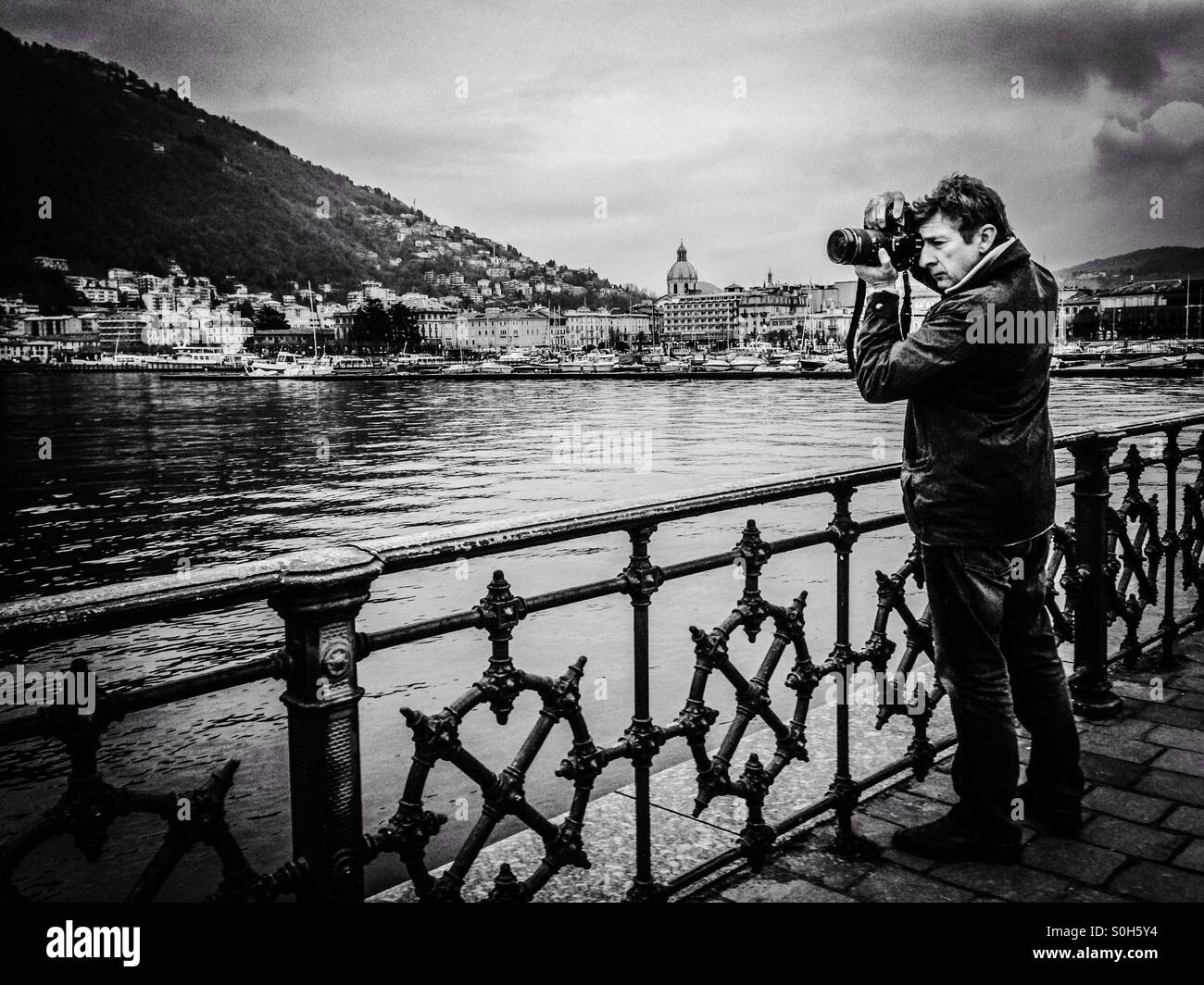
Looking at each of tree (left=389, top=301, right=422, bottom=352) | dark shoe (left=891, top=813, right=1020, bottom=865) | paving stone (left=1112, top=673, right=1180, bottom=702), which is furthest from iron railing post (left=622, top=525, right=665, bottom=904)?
tree (left=389, top=301, right=422, bottom=352)

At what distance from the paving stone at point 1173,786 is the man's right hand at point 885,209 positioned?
7.67ft

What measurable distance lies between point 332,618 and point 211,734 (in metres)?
5.38

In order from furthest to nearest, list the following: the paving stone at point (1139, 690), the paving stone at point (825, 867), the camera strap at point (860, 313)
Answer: the paving stone at point (1139, 690) → the paving stone at point (825, 867) → the camera strap at point (860, 313)

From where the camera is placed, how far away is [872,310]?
279cm

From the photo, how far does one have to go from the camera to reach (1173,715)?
4227 mm

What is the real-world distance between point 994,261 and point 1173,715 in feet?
8.84

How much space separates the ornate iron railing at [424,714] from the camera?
1.67m

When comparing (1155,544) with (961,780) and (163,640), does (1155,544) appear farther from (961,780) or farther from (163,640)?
(163,640)

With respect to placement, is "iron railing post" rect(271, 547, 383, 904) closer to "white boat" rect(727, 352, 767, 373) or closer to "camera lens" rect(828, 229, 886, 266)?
"camera lens" rect(828, 229, 886, 266)

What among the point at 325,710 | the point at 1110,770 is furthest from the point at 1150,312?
the point at 325,710

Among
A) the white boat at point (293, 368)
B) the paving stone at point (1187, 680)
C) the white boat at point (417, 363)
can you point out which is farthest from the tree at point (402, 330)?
the paving stone at point (1187, 680)

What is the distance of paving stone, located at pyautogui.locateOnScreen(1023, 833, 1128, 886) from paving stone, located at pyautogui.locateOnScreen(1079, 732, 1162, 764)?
0.75 m

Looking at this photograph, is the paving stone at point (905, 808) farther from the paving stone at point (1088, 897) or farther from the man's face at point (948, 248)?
the man's face at point (948, 248)

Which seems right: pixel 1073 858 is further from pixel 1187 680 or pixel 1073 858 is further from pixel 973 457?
pixel 1187 680
